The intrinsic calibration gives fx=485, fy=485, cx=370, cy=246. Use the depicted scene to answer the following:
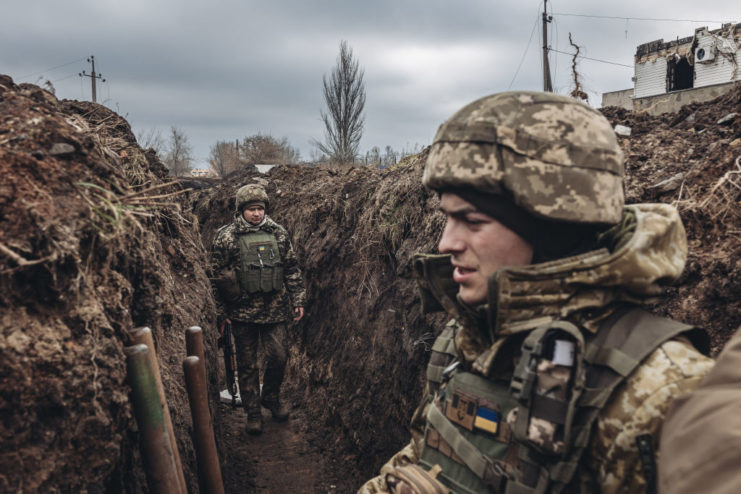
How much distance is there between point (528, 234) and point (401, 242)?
3.97 metres

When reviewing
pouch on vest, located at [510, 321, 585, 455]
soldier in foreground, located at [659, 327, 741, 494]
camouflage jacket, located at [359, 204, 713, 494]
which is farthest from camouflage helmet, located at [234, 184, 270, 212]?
soldier in foreground, located at [659, 327, 741, 494]

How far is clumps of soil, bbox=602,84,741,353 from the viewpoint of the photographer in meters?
2.42

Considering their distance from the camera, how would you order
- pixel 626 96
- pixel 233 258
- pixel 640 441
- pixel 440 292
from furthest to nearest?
pixel 626 96, pixel 233 258, pixel 440 292, pixel 640 441

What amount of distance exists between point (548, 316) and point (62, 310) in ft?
5.44

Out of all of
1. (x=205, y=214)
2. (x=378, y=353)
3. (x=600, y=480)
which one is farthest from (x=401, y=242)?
(x=205, y=214)

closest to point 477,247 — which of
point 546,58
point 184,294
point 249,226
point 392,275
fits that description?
point 184,294

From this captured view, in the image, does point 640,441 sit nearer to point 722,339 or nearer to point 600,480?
point 600,480

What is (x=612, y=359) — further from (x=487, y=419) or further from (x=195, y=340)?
(x=195, y=340)

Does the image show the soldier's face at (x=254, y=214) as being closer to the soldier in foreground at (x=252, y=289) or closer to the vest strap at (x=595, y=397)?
the soldier in foreground at (x=252, y=289)

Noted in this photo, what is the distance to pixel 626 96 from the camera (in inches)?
934

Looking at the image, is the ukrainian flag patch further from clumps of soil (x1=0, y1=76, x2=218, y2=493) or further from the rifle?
the rifle

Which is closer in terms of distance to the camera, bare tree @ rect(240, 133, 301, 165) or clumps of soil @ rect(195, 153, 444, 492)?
clumps of soil @ rect(195, 153, 444, 492)

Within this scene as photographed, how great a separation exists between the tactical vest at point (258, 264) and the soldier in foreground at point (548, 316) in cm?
428

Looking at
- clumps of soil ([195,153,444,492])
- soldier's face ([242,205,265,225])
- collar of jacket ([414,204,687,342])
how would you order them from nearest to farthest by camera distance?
collar of jacket ([414,204,687,342]), clumps of soil ([195,153,444,492]), soldier's face ([242,205,265,225])
